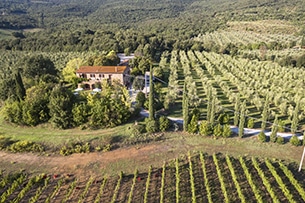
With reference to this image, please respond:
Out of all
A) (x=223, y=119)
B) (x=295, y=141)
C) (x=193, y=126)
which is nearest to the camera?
(x=295, y=141)

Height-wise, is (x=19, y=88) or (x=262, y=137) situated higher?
(x=19, y=88)

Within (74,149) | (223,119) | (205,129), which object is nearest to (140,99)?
(205,129)

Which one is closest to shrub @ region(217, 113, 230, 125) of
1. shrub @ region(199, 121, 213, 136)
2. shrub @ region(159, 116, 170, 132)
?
shrub @ region(199, 121, 213, 136)

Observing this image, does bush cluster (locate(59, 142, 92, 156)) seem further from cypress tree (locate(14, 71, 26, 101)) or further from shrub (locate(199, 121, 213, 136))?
shrub (locate(199, 121, 213, 136))

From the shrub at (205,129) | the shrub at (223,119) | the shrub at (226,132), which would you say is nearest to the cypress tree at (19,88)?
the shrub at (205,129)

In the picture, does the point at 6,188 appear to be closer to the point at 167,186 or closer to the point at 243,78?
the point at 167,186

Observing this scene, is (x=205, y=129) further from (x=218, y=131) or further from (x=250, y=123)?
(x=250, y=123)

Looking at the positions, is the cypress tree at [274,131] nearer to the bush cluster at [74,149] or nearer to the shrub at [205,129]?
the shrub at [205,129]

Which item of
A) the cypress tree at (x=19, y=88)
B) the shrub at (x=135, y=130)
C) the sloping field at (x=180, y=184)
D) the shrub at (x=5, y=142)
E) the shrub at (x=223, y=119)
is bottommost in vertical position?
the sloping field at (x=180, y=184)
